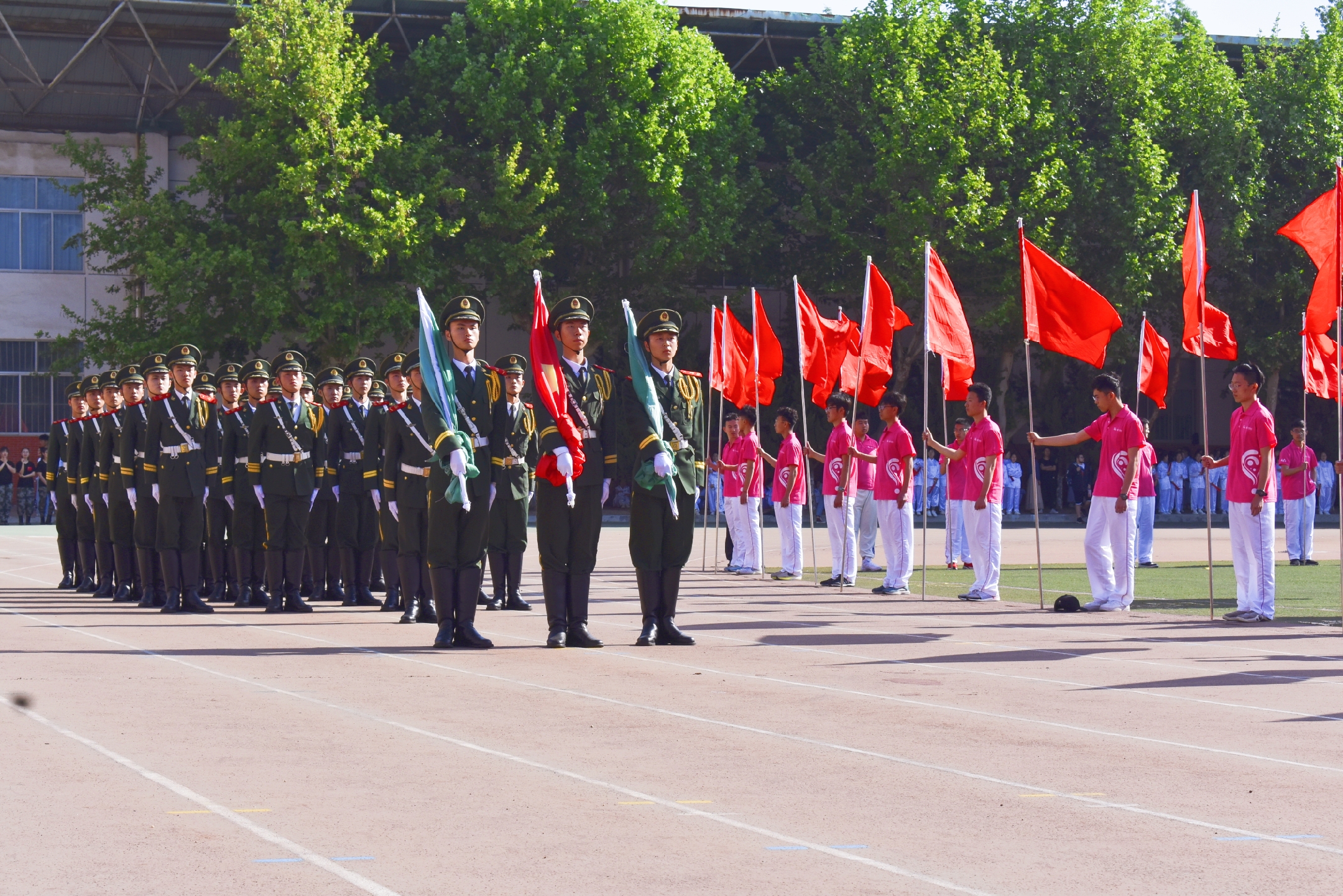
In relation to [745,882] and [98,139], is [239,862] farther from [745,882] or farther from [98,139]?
[98,139]

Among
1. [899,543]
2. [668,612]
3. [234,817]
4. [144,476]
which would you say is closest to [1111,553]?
[899,543]

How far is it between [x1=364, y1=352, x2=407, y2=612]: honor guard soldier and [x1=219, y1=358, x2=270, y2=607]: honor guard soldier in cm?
108

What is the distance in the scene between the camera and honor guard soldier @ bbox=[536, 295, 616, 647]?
1151 centimetres

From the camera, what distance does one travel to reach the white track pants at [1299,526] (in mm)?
21672

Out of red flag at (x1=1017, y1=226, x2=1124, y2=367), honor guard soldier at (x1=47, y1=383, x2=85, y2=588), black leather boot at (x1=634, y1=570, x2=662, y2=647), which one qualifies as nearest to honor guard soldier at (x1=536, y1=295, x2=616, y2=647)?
black leather boot at (x1=634, y1=570, x2=662, y2=647)

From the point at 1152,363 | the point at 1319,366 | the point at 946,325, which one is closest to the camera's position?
the point at 946,325

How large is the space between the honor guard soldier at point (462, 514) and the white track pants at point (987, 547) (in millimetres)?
6183

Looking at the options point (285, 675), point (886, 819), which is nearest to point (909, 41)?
point (285, 675)

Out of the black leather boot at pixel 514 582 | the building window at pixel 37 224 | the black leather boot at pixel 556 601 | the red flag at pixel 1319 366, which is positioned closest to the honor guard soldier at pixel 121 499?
the black leather boot at pixel 514 582

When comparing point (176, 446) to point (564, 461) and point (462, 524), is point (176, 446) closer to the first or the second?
point (462, 524)

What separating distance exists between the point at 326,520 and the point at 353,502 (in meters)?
0.39

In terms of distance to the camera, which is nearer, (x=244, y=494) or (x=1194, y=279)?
(x=1194, y=279)

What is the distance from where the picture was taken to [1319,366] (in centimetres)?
2077

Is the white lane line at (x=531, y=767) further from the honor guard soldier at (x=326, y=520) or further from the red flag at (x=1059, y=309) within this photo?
the red flag at (x=1059, y=309)
